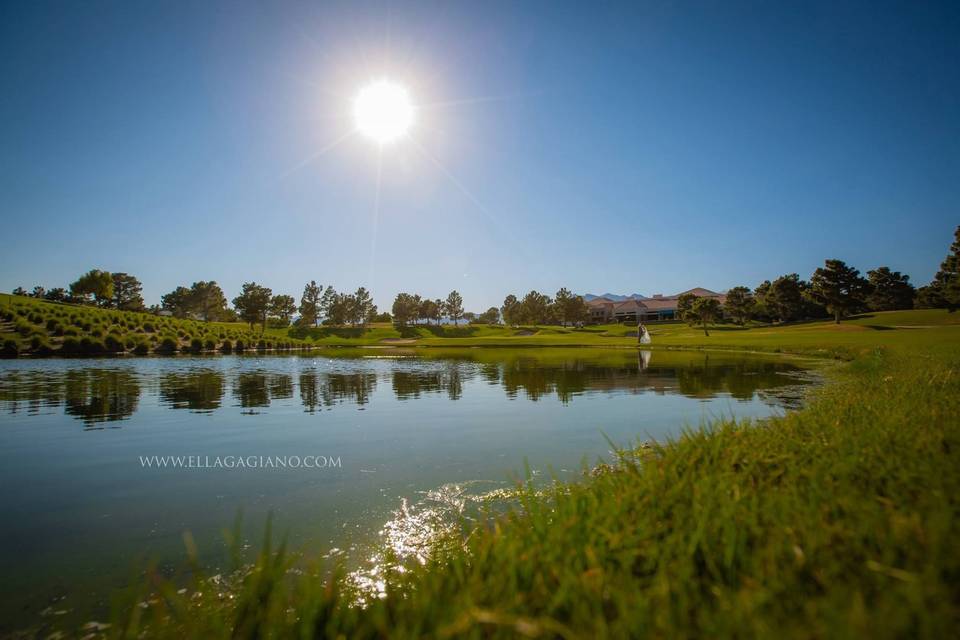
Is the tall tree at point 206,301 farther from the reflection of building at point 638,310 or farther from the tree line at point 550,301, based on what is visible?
the reflection of building at point 638,310

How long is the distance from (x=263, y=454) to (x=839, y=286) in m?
104

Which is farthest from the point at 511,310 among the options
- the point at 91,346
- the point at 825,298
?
the point at 91,346

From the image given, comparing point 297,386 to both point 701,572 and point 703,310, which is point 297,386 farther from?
point 703,310

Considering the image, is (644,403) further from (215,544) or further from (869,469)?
(215,544)

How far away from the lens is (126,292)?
146m

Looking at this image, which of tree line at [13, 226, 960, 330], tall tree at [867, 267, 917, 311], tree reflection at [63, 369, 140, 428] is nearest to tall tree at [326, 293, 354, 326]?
tree line at [13, 226, 960, 330]

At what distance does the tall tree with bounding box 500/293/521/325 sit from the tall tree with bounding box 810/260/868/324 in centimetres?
9444

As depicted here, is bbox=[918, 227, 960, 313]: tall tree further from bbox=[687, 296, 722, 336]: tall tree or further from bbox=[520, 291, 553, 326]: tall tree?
bbox=[520, 291, 553, 326]: tall tree

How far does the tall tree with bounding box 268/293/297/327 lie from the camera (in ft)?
432

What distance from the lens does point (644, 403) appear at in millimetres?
17000

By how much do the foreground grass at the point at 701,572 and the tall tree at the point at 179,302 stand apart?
197m

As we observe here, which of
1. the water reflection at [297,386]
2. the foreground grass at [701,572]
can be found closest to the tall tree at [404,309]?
the water reflection at [297,386]

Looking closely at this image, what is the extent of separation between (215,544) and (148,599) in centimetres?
130

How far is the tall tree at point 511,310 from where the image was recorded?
164000 mm
